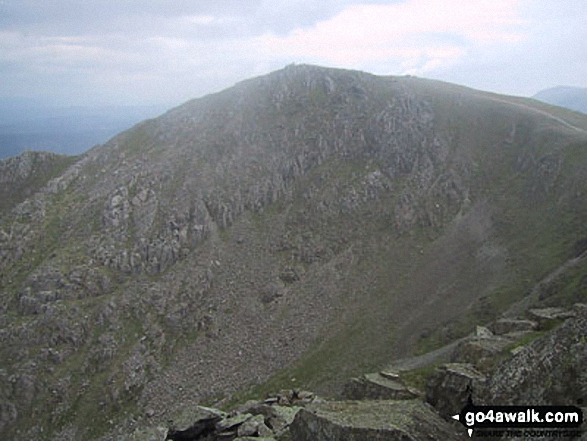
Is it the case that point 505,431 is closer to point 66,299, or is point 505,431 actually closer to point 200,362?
point 200,362

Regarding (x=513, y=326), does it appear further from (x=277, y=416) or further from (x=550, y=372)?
(x=550, y=372)

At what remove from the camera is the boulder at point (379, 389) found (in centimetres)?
2958

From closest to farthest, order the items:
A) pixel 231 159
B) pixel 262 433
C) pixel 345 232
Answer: pixel 262 433
pixel 345 232
pixel 231 159

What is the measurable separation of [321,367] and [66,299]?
55413 millimetres

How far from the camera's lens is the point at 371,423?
2048cm

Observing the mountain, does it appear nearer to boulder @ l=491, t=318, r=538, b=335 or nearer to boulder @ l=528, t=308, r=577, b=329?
boulder @ l=528, t=308, r=577, b=329

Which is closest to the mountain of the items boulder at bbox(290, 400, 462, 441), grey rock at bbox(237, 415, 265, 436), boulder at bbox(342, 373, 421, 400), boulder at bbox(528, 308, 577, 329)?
boulder at bbox(528, 308, 577, 329)

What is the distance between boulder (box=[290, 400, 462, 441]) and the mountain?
3942cm

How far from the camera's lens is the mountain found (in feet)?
244

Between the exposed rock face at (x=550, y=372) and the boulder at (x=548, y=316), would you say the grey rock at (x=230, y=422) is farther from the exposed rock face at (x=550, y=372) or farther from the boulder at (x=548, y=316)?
the boulder at (x=548, y=316)

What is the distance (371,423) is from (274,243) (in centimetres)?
8454

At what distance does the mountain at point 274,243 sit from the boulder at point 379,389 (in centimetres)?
3170

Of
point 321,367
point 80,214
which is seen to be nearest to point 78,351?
point 80,214

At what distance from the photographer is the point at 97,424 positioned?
2803 inches
